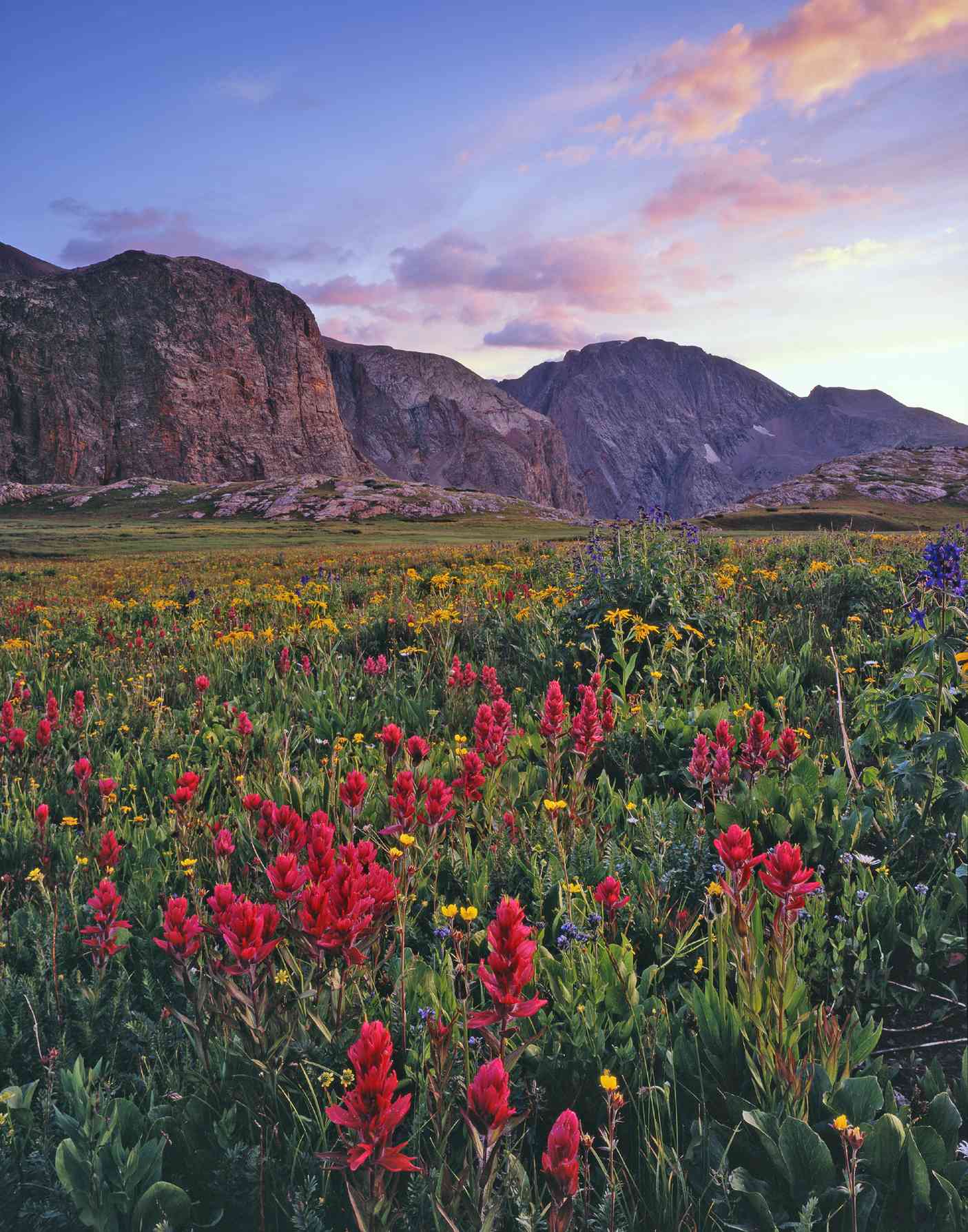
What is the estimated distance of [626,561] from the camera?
7680mm

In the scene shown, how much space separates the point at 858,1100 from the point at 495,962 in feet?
3.75

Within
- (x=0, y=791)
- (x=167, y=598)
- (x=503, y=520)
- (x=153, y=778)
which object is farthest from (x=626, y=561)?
(x=503, y=520)

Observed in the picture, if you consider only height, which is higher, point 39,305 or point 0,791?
point 39,305

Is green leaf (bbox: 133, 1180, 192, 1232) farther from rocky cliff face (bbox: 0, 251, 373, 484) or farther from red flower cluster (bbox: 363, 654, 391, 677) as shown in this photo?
rocky cliff face (bbox: 0, 251, 373, 484)

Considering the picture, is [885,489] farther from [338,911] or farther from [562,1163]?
[562,1163]

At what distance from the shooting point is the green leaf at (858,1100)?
5.66 ft

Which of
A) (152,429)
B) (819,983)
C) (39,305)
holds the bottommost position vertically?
(819,983)

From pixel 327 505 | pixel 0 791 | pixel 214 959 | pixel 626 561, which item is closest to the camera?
pixel 214 959

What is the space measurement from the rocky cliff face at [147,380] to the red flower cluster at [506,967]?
18717 centimetres

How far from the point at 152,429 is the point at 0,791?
18854cm

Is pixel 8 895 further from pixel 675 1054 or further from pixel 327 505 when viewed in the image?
pixel 327 505

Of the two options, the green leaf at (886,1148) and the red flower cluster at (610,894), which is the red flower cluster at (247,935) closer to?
the red flower cluster at (610,894)

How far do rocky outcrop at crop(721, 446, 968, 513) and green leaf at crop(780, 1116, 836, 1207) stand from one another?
111529mm

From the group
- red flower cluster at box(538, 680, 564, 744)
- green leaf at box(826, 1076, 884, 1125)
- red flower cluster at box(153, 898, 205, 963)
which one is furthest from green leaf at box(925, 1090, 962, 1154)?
red flower cluster at box(153, 898, 205, 963)
